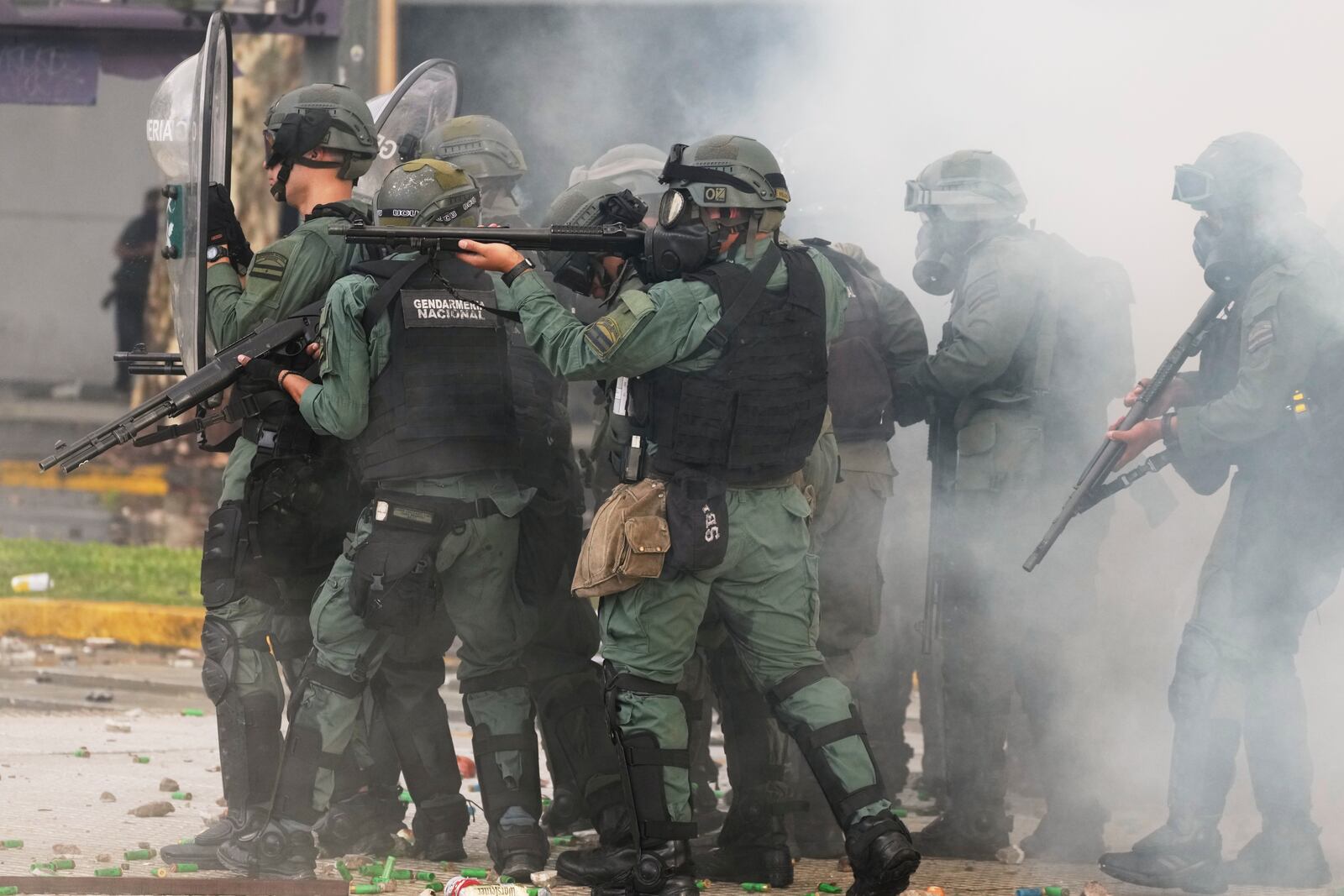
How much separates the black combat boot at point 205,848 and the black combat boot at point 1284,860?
245 cm

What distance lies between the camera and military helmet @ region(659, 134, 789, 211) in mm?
3953

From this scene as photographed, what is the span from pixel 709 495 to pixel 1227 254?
1.50 metres

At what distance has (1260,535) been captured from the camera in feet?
14.4

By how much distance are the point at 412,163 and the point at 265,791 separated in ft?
5.28

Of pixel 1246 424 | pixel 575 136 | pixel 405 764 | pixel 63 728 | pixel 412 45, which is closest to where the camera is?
pixel 1246 424

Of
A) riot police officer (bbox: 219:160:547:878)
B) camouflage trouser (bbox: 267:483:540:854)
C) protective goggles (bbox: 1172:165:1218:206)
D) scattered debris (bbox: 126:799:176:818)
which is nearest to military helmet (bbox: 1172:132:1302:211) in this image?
protective goggles (bbox: 1172:165:1218:206)

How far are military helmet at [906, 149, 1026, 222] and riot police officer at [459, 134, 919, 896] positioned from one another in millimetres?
1002

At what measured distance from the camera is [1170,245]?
5.50m

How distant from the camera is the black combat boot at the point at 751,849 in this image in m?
4.36

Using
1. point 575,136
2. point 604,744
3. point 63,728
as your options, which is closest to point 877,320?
point 604,744

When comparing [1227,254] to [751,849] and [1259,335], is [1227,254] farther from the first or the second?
[751,849]

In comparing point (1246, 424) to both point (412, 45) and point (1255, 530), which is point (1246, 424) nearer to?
point (1255, 530)

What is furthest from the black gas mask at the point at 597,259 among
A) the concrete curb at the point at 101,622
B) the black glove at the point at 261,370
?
the concrete curb at the point at 101,622

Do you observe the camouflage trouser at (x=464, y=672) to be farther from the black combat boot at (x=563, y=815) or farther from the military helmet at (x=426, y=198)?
the military helmet at (x=426, y=198)
